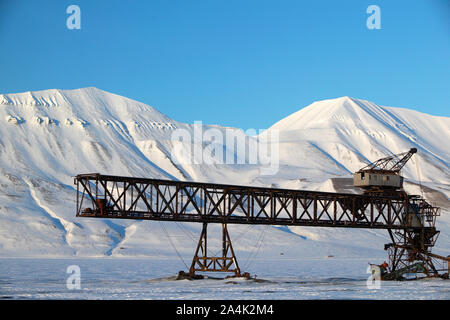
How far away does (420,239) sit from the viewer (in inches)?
2827

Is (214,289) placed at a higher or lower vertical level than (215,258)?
lower

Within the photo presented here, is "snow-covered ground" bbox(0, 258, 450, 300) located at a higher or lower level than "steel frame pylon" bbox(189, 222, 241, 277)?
lower

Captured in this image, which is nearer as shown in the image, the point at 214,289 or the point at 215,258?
the point at 214,289

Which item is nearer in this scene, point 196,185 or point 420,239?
point 196,185

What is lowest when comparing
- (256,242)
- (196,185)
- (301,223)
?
(256,242)

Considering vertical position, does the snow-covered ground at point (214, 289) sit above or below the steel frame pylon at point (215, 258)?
below

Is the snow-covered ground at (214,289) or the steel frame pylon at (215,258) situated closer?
the snow-covered ground at (214,289)

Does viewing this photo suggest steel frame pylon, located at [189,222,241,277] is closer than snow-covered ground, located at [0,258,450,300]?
No
